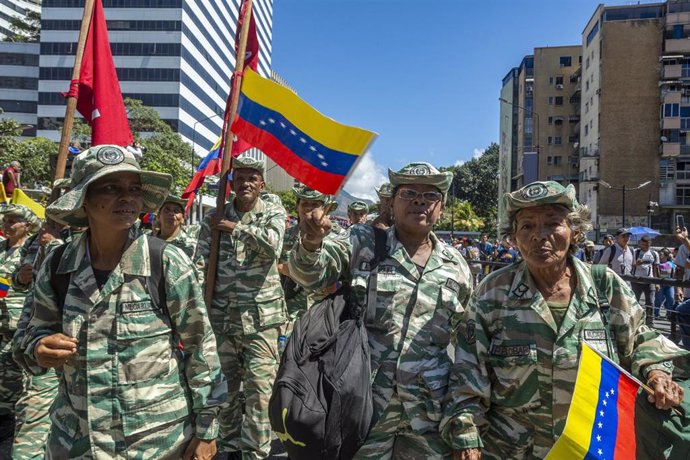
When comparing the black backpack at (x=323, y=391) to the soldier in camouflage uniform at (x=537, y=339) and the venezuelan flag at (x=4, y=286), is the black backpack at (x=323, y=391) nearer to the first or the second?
the soldier in camouflage uniform at (x=537, y=339)

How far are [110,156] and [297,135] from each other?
169 cm

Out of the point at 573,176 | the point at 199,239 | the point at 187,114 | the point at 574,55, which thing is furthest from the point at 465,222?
the point at 199,239

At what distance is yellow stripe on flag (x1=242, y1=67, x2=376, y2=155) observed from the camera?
3.42 m

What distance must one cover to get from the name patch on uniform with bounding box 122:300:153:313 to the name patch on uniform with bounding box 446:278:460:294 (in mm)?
1532

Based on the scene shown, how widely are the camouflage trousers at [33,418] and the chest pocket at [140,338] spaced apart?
1978 mm

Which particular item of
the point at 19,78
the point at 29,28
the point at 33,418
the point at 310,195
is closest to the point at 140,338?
the point at 33,418

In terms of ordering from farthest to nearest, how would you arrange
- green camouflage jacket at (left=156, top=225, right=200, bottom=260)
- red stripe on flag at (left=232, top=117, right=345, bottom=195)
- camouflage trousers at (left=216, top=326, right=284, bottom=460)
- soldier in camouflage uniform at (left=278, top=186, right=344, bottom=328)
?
1. green camouflage jacket at (left=156, top=225, right=200, bottom=260)
2. soldier in camouflage uniform at (left=278, top=186, right=344, bottom=328)
3. camouflage trousers at (left=216, top=326, right=284, bottom=460)
4. red stripe on flag at (left=232, top=117, right=345, bottom=195)

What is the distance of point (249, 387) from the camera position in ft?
14.1

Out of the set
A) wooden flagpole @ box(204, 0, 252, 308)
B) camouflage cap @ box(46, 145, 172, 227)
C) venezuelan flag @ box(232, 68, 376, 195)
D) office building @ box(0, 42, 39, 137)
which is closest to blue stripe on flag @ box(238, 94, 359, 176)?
venezuelan flag @ box(232, 68, 376, 195)

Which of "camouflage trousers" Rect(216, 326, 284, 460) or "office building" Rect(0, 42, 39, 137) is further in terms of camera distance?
"office building" Rect(0, 42, 39, 137)

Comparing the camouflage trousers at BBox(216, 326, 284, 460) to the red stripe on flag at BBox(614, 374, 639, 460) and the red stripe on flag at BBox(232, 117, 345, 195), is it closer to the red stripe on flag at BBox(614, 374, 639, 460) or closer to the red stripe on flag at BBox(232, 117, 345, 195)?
the red stripe on flag at BBox(232, 117, 345, 195)

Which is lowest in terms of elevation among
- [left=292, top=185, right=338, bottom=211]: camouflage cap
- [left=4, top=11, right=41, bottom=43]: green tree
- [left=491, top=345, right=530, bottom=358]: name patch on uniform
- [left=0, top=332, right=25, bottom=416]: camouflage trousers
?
[left=0, top=332, right=25, bottom=416]: camouflage trousers

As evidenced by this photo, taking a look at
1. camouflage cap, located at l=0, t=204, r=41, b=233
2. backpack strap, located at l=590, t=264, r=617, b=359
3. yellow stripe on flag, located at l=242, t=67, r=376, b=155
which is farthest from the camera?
camouflage cap, located at l=0, t=204, r=41, b=233

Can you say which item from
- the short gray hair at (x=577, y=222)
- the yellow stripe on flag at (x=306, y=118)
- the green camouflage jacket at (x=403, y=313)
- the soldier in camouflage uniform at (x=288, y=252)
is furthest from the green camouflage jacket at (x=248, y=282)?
the short gray hair at (x=577, y=222)
